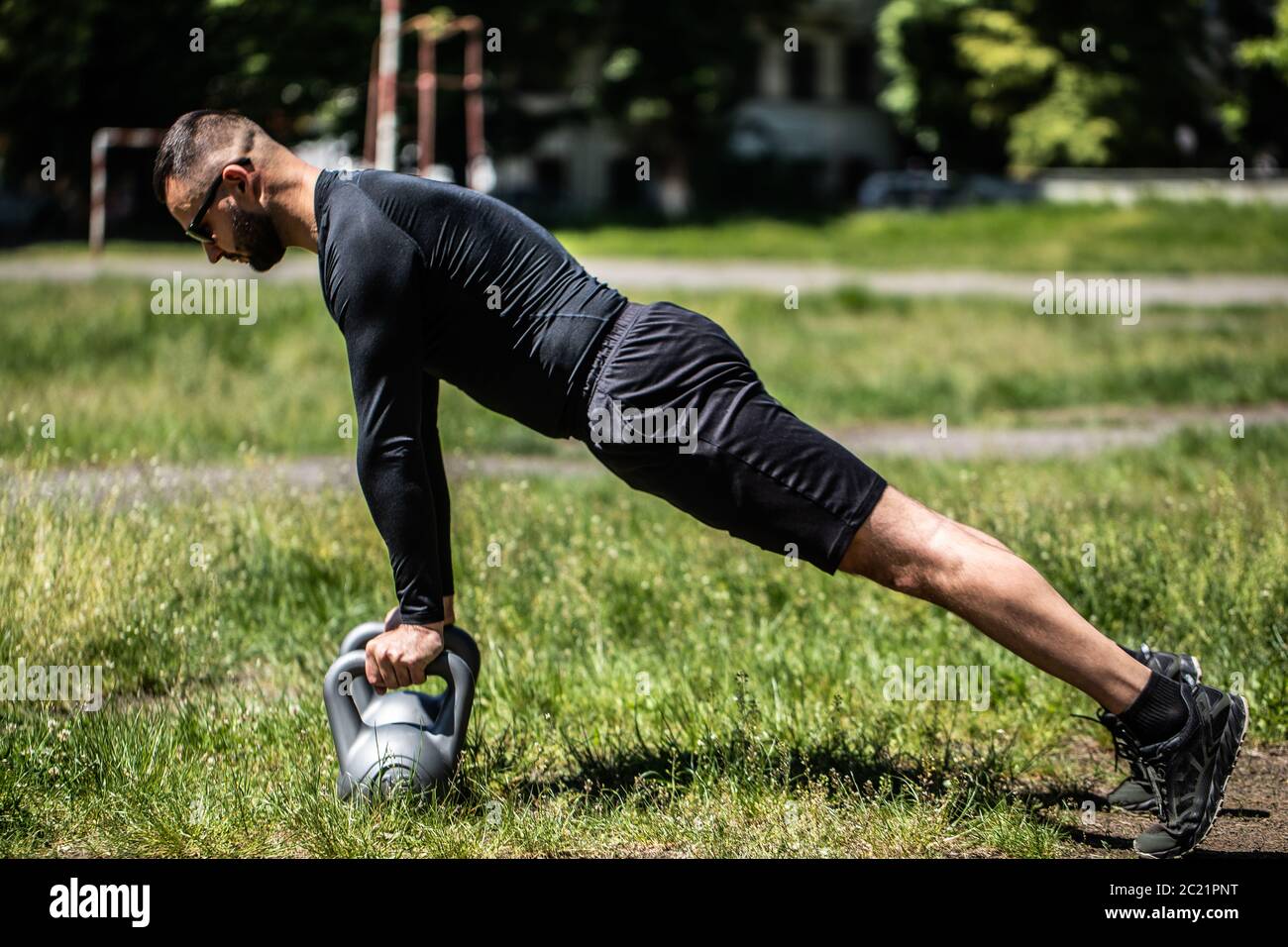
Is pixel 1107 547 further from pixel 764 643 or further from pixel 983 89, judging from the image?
pixel 983 89

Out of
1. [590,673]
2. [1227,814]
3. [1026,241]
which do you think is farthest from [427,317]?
[1026,241]

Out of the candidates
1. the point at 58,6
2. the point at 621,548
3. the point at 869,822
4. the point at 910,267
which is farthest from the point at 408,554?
the point at 58,6

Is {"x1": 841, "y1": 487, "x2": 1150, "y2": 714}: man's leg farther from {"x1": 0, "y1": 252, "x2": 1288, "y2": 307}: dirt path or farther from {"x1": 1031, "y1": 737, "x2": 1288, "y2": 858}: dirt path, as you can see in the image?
{"x1": 0, "y1": 252, "x2": 1288, "y2": 307}: dirt path

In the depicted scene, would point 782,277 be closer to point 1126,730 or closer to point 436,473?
point 436,473

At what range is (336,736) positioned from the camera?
13.8 feet

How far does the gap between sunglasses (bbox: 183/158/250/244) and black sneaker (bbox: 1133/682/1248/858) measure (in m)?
2.62

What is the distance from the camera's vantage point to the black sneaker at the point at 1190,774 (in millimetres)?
3834

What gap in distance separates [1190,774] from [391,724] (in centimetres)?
205

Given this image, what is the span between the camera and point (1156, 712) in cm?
383

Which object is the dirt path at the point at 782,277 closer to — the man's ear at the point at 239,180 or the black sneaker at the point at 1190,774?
the man's ear at the point at 239,180

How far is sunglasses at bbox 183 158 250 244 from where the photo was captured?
3.72 meters

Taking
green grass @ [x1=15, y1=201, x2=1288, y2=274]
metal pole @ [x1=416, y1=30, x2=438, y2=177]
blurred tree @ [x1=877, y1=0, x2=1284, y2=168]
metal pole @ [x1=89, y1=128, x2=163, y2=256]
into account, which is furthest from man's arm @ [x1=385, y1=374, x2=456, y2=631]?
blurred tree @ [x1=877, y1=0, x2=1284, y2=168]

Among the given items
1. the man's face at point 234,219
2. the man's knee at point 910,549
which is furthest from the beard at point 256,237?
the man's knee at point 910,549
